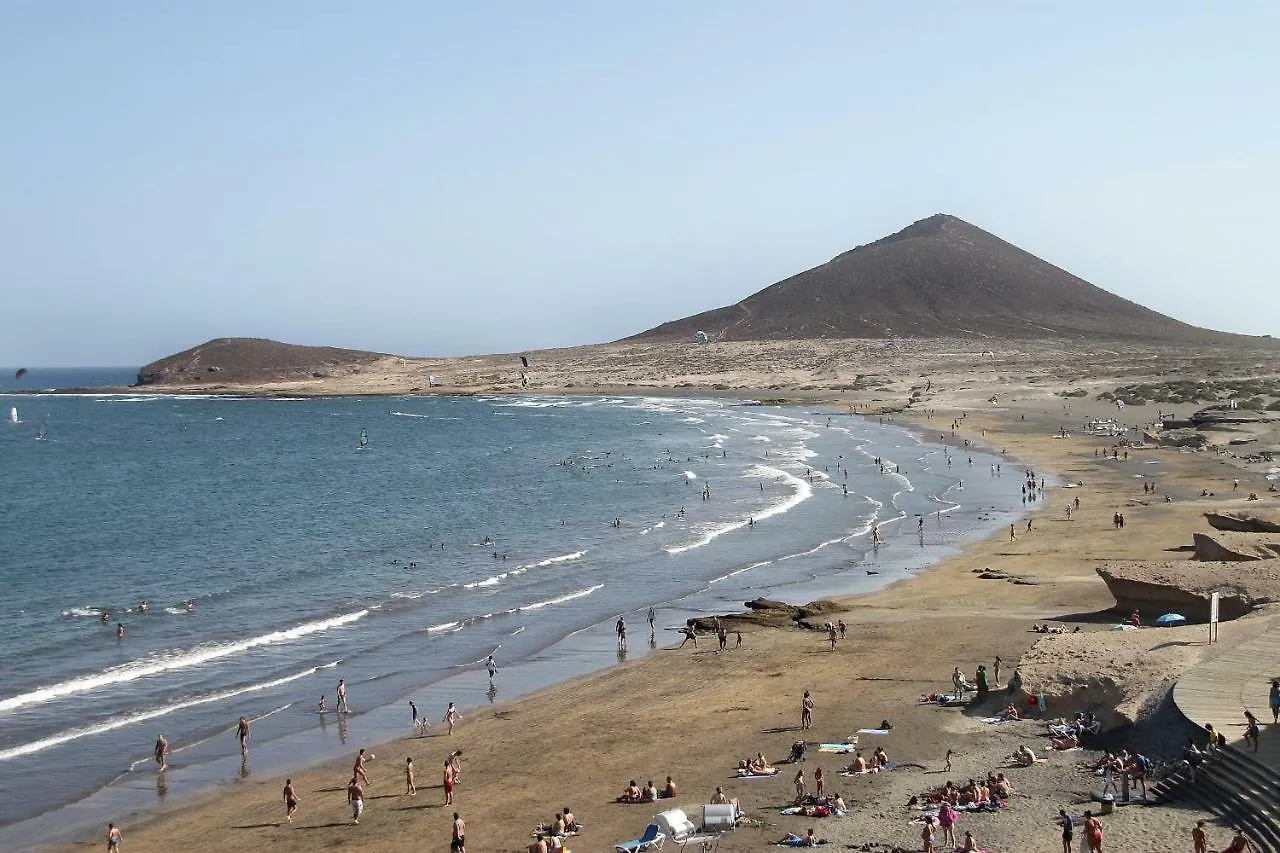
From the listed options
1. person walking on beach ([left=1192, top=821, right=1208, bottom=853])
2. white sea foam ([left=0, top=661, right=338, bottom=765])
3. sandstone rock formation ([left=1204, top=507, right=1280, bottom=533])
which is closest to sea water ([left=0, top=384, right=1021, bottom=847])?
white sea foam ([left=0, top=661, right=338, bottom=765])

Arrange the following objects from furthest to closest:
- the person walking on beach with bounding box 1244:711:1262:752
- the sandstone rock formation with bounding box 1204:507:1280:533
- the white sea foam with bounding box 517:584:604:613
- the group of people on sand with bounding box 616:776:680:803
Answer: the white sea foam with bounding box 517:584:604:613, the sandstone rock formation with bounding box 1204:507:1280:533, the group of people on sand with bounding box 616:776:680:803, the person walking on beach with bounding box 1244:711:1262:752

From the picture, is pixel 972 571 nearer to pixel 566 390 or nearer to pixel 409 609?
pixel 409 609

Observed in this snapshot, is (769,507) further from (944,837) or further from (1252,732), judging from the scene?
(1252,732)

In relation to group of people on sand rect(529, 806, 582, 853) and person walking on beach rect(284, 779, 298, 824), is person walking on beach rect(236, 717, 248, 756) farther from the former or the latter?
group of people on sand rect(529, 806, 582, 853)

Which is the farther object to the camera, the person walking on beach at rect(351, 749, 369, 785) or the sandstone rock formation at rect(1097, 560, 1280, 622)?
the sandstone rock formation at rect(1097, 560, 1280, 622)

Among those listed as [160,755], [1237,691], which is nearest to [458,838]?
[160,755]

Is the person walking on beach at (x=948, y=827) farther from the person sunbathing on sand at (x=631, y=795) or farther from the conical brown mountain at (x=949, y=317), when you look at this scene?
the conical brown mountain at (x=949, y=317)

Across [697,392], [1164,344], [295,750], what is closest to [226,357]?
[697,392]
